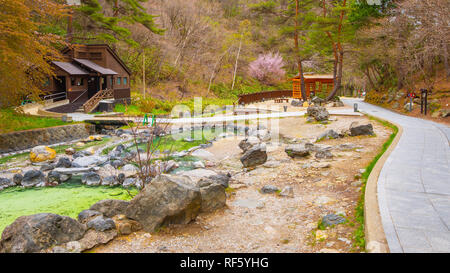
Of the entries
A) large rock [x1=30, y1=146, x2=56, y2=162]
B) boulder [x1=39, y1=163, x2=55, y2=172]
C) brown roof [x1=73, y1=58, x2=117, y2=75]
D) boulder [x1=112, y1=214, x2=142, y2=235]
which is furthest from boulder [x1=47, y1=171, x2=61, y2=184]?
brown roof [x1=73, y1=58, x2=117, y2=75]

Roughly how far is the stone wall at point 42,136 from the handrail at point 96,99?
4979mm

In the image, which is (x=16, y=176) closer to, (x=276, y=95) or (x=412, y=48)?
(x=412, y=48)

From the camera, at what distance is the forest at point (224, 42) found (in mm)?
18859

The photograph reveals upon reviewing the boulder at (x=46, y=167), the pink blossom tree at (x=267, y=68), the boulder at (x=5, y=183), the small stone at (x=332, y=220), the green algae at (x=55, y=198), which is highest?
the pink blossom tree at (x=267, y=68)

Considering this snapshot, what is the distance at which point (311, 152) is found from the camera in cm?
1293

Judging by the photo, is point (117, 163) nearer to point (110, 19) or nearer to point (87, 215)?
point (87, 215)

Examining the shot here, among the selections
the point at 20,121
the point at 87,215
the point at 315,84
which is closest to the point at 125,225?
the point at 87,215

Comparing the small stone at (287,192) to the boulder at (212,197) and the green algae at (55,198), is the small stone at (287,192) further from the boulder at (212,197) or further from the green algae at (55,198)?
the green algae at (55,198)

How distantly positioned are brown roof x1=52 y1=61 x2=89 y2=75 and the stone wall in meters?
7.69

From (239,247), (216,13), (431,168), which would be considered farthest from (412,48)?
(216,13)

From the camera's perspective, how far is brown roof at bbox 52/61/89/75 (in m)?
27.9

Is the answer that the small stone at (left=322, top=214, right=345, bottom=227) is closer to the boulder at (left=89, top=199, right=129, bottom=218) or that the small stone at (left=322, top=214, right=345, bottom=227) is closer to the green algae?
the boulder at (left=89, top=199, right=129, bottom=218)

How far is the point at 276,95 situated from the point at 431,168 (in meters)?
37.2

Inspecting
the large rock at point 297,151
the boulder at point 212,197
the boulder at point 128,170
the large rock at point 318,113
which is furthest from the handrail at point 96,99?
the boulder at point 212,197
